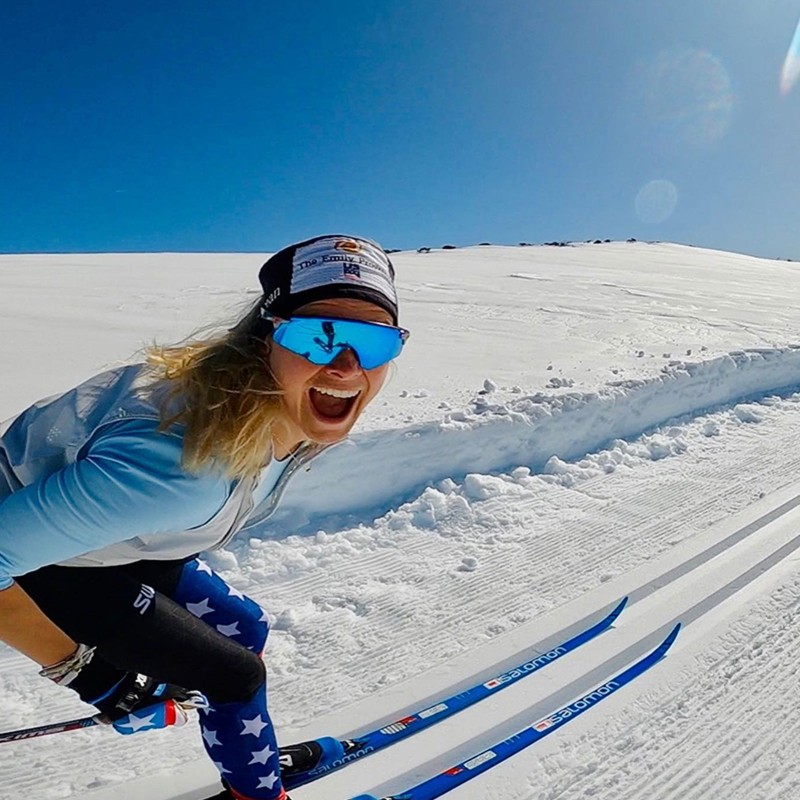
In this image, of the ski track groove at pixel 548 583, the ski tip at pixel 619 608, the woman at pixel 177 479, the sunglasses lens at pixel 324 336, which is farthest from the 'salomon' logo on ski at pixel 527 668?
the sunglasses lens at pixel 324 336

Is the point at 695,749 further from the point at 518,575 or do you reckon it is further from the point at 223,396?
the point at 223,396

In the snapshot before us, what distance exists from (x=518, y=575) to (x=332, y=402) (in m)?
2.11

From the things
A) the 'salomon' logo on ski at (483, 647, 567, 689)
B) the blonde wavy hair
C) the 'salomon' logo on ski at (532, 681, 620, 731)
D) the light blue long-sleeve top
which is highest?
the blonde wavy hair

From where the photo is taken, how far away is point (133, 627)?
5.01 ft

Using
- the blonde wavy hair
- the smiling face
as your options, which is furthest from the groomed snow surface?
the smiling face

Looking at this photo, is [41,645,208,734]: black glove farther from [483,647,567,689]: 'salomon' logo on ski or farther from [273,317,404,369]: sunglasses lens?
[483,647,567,689]: 'salomon' logo on ski

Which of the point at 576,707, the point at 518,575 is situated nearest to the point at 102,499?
the point at 576,707

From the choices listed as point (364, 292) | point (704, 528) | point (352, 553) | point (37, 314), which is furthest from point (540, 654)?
point (37, 314)

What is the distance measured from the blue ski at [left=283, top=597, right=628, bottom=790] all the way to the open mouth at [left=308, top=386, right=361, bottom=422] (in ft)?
4.38

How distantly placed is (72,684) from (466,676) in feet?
5.15

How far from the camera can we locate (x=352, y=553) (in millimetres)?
3414

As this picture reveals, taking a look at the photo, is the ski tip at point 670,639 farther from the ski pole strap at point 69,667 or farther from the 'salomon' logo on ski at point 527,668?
the ski pole strap at point 69,667

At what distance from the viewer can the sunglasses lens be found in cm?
146

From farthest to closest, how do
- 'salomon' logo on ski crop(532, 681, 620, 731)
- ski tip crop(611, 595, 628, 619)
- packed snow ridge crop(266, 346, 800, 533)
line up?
packed snow ridge crop(266, 346, 800, 533)
ski tip crop(611, 595, 628, 619)
'salomon' logo on ski crop(532, 681, 620, 731)
